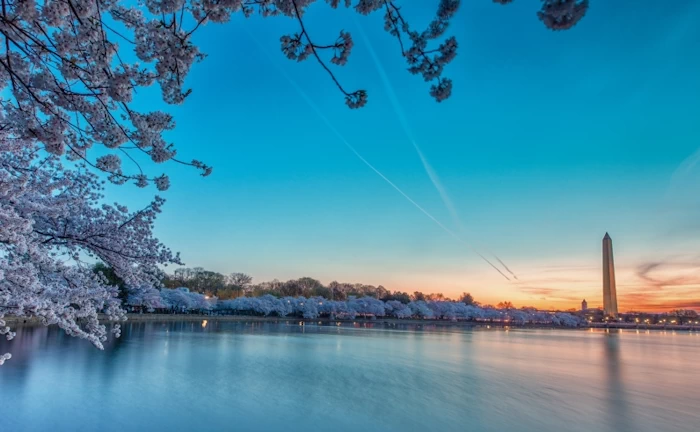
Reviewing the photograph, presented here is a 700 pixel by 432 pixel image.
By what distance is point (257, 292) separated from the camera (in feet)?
327

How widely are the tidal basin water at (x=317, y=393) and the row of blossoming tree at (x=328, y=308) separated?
3468 centimetres

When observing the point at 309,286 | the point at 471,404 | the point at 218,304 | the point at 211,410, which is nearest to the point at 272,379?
the point at 211,410

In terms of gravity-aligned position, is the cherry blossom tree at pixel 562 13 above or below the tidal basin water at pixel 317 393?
above

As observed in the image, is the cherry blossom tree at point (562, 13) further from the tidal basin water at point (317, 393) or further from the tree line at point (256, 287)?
the tree line at point (256, 287)

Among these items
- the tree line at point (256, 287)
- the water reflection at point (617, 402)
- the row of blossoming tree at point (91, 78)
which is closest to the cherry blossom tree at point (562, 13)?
the row of blossoming tree at point (91, 78)

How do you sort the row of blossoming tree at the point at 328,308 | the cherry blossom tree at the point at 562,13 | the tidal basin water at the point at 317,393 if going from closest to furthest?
the cherry blossom tree at the point at 562,13 < the tidal basin water at the point at 317,393 < the row of blossoming tree at the point at 328,308

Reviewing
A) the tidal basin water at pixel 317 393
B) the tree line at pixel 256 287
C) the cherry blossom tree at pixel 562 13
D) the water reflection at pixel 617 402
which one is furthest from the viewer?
the tree line at pixel 256 287

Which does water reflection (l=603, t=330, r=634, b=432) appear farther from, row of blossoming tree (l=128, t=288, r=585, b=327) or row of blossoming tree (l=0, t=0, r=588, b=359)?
row of blossoming tree (l=128, t=288, r=585, b=327)

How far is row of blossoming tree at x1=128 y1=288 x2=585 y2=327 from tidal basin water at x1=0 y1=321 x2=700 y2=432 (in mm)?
34679

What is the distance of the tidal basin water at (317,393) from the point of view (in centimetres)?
1073

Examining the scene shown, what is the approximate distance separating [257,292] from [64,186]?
95263 mm

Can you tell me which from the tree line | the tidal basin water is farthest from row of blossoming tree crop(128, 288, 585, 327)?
the tidal basin water

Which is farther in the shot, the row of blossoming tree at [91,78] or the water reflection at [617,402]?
the water reflection at [617,402]

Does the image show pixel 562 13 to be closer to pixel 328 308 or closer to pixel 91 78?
pixel 91 78
